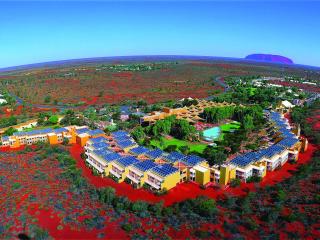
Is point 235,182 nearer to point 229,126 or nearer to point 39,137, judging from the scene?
point 229,126

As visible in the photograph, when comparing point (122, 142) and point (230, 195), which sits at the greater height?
point (122, 142)

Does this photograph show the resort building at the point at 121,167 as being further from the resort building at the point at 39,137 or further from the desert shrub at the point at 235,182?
the resort building at the point at 39,137

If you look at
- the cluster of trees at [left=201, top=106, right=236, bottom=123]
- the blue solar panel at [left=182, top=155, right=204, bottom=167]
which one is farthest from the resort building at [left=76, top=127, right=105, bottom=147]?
the cluster of trees at [left=201, top=106, right=236, bottom=123]

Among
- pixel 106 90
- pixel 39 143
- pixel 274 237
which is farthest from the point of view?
pixel 106 90

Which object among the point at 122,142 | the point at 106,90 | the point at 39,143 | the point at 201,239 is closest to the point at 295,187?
the point at 201,239

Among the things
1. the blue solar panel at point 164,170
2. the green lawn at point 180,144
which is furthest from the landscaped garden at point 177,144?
the blue solar panel at point 164,170

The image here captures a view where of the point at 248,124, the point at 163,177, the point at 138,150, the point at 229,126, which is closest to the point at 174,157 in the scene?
the point at 138,150

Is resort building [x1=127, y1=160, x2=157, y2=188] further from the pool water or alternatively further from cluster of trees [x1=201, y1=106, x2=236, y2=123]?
cluster of trees [x1=201, y1=106, x2=236, y2=123]

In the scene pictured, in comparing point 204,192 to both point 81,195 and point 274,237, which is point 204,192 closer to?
point 274,237
